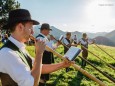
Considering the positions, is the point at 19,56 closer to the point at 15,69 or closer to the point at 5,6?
the point at 15,69

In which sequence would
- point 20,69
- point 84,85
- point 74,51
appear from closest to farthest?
point 20,69 < point 74,51 < point 84,85

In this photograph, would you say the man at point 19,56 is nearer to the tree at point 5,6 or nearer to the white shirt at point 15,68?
the white shirt at point 15,68

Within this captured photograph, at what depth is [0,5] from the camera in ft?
207

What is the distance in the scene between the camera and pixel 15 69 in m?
3.59

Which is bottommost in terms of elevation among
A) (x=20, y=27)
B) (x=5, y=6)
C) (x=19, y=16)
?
(x=5, y=6)

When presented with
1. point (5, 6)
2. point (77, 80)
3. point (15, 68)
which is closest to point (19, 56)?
point (15, 68)

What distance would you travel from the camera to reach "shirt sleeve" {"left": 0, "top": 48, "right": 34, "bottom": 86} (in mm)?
3588

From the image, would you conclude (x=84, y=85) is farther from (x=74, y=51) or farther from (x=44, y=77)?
(x=74, y=51)

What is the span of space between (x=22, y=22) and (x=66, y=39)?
12317mm

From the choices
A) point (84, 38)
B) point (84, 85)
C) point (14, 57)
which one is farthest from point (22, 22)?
point (84, 38)

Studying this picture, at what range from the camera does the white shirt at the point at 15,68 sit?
359cm

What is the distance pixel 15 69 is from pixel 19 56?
0.23 meters

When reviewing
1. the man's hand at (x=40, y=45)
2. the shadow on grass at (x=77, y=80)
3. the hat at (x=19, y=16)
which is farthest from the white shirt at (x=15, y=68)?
the shadow on grass at (x=77, y=80)

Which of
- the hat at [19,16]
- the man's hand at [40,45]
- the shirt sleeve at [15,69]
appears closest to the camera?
the shirt sleeve at [15,69]
